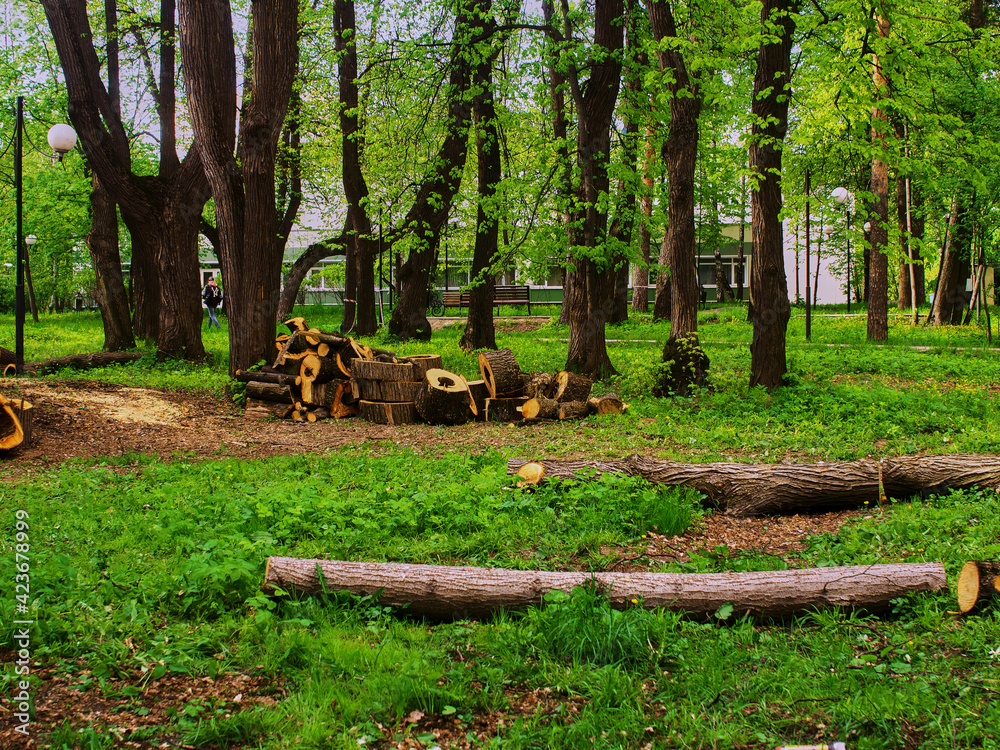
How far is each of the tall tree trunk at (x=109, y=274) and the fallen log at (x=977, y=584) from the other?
48.8 ft

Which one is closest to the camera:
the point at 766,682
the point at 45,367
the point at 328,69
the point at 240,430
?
the point at 766,682

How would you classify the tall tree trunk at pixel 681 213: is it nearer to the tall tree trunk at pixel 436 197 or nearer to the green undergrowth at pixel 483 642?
the tall tree trunk at pixel 436 197

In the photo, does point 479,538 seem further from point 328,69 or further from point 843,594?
point 328,69

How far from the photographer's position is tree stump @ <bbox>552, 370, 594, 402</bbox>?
9.59 metres

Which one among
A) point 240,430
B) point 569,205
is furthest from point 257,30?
point 240,430

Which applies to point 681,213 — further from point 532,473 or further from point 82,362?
point 82,362

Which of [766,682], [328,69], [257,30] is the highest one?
[328,69]

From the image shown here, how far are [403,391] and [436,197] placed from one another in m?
6.18

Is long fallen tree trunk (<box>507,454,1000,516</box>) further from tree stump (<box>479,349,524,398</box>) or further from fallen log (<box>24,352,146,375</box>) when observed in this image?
fallen log (<box>24,352,146,375</box>)

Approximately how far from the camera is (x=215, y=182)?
10.9 meters

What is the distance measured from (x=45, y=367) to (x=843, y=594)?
1215 centimetres

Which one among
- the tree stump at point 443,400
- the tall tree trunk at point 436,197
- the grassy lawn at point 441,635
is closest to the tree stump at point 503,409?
the tree stump at point 443,400

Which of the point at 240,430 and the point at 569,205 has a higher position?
the point at 569,205

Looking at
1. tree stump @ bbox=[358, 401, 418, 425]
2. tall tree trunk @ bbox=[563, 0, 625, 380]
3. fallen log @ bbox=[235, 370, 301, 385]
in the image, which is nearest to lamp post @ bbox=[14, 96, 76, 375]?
fallen log @ bbox=[235, 370, 301, 385]
